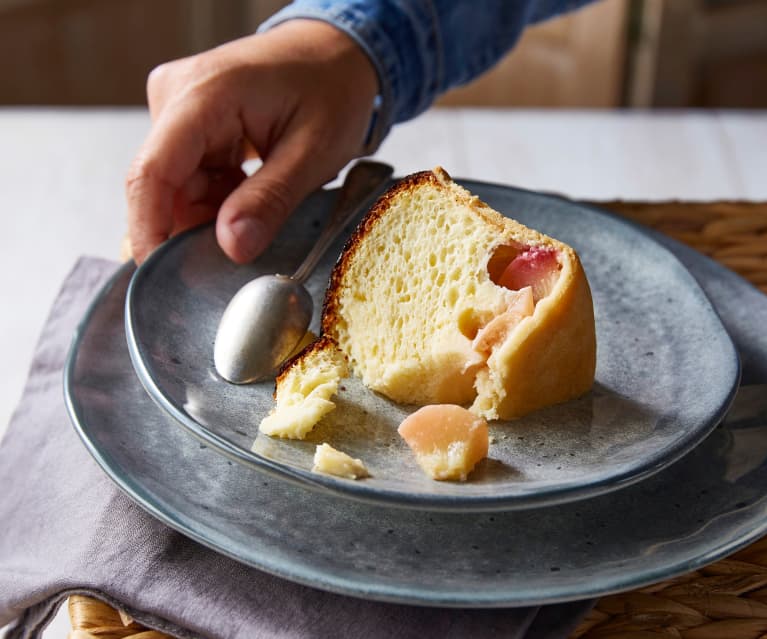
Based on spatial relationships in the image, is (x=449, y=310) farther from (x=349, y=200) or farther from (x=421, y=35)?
(x=421, y=35)

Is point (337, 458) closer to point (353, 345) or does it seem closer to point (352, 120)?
point (353, 345)

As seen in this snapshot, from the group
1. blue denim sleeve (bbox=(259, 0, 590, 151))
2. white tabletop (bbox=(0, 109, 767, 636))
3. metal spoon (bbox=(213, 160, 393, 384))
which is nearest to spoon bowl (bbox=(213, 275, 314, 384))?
metal spoon (bbox=(213, 160, 393, 384))

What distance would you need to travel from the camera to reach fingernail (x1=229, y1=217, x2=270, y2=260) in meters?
0.93

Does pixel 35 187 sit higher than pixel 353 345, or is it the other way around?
pixel 353 345

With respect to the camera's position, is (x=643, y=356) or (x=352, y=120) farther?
(x=352, y=120)

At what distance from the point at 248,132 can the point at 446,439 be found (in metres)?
0.48

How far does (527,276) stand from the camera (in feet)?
2.60

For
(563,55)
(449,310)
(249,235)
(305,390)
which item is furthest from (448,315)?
(563,55)

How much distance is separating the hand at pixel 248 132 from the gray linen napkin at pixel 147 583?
271mm

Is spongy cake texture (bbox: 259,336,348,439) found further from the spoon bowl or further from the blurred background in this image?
the blurred background

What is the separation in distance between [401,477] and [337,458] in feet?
0.15

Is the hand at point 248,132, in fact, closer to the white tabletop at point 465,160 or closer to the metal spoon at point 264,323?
the metal spoon at point 264,323

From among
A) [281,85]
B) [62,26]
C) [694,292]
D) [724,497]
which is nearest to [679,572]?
[724,497]

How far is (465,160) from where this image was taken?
1.57 m
